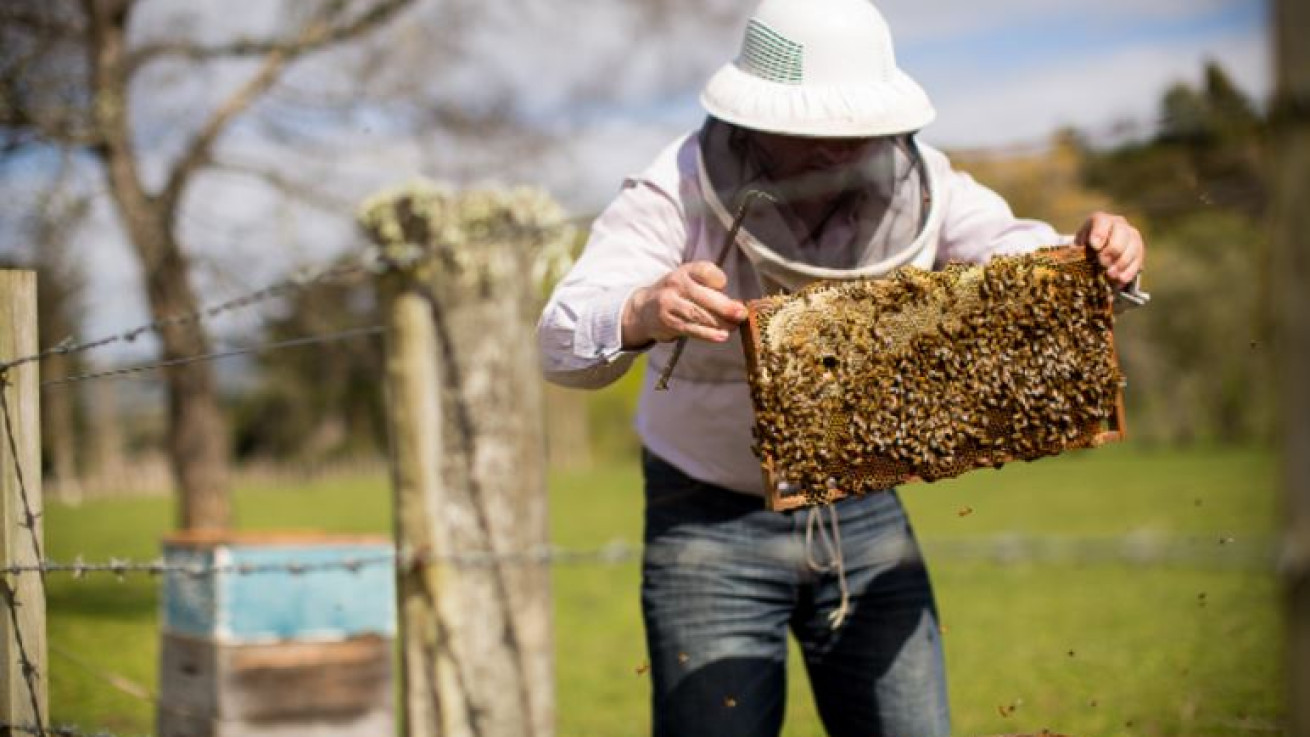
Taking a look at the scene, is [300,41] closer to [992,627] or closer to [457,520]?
[992,627]

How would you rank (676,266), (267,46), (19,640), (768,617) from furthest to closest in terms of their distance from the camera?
1. (267,46)
2. (19,640)
3. (768,617)
4. (676,266)

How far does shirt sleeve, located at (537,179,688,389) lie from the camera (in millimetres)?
2664

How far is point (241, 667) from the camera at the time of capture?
5.42 metres

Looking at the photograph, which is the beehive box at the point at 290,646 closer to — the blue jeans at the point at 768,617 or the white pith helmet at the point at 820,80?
the blue jeans at the point at 768,617

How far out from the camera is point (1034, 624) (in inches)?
400

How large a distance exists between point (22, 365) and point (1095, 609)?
8874mm

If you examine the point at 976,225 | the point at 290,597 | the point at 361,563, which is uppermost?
the point at 976,225

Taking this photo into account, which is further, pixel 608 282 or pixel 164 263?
pixel 164 263

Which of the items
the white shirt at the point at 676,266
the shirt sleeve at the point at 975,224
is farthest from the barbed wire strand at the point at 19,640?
the shirt sleeve at the point at 975,224

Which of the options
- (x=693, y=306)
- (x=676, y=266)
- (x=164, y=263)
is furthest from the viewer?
(x=164, y=263)

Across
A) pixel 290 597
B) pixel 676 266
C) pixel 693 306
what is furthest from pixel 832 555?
pixel 290 597

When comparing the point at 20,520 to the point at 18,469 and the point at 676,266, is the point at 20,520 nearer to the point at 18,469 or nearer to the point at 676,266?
the point at 18,469

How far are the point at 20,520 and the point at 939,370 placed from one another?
224 centimetres

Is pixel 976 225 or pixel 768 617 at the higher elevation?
pixel 976 225
